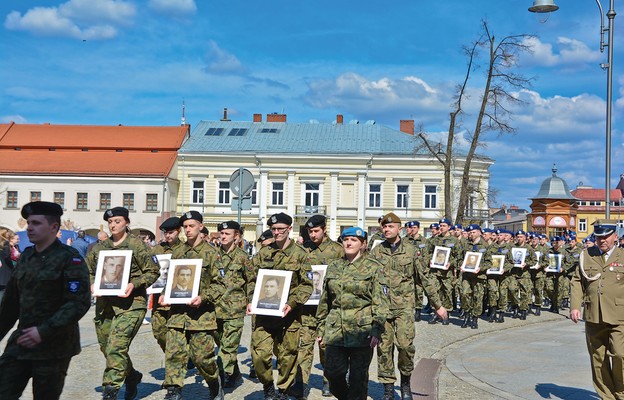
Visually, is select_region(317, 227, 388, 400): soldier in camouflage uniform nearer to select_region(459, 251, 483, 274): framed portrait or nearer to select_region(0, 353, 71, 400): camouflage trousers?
select_region(0, 353, 71, 400): camouflage trousers

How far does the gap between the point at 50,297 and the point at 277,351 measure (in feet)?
11.6

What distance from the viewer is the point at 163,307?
34.8 ft

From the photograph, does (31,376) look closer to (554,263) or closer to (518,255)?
(518,255)

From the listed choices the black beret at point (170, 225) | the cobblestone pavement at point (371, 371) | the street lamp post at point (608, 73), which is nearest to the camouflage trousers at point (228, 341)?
the cobblestone pavement at point (371, 371)

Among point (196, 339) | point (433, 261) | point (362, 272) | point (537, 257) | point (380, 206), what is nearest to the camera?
point (362, 272)

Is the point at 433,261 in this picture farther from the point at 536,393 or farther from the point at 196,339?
the point at 196,339

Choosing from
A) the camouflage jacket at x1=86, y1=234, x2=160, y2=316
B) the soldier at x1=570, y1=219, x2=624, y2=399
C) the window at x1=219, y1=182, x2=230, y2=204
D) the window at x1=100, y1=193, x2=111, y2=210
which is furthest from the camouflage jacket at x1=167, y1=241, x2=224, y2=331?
the window at x1=100, y1=193, x2=111, y2=210

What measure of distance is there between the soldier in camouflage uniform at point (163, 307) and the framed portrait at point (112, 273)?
1.21 meters

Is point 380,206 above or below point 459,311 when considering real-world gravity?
above

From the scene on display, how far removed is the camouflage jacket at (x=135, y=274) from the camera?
8906 millimetres

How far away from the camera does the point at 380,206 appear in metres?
61.4

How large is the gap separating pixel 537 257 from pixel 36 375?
18.2 m

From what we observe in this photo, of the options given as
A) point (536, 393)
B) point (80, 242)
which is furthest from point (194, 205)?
point (536, 393)

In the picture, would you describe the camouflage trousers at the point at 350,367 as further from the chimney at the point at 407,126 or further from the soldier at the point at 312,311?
the chimney at the point at 407,126
